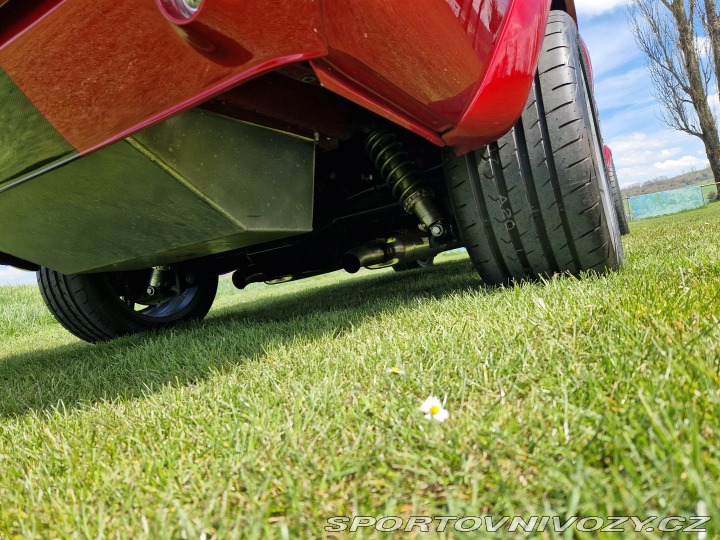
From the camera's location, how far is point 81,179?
4.00ft

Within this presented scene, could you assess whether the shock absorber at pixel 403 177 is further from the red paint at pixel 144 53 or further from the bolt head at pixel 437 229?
the red paint at pixel 144 53

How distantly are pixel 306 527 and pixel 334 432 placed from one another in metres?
0.20

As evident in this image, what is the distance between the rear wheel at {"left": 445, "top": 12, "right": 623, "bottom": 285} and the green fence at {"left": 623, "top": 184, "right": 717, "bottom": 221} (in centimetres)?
1908

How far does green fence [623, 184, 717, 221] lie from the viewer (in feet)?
60.1

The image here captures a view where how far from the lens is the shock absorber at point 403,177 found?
→ 1.50m

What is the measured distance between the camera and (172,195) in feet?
4.02

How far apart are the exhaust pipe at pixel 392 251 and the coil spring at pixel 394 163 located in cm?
31

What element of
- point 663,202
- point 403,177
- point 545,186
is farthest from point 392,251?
point 663,202

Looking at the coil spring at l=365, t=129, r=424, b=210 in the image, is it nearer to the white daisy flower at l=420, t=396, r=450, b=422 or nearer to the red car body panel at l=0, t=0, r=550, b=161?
the red car body panel at l=0, t=0, r=550, b=161

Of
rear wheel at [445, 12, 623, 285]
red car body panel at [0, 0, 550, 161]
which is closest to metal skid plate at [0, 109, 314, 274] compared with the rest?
red car body panel at [0, 0, 550, 161]

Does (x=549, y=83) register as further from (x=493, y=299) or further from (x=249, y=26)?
(x=249, y=26)

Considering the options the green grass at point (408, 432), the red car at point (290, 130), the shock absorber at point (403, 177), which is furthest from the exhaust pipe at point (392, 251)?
the green grass at point (408, 432)

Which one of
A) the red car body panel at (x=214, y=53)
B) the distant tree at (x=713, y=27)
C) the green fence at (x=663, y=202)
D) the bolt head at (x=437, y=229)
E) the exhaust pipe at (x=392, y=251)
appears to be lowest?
the green fence at (x=663, y=202)

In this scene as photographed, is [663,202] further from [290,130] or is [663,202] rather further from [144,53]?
[144,53]
